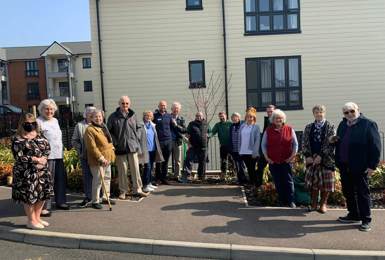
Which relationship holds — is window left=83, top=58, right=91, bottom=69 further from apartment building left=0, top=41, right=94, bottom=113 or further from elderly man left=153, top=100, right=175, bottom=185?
elderly man left=153, top=100, right=175, bottom=185

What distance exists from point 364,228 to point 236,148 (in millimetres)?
4010

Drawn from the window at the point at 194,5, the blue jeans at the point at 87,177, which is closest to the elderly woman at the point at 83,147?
the blue jeans at the point at 87,177

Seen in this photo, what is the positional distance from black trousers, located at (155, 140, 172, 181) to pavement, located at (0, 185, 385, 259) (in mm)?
1930

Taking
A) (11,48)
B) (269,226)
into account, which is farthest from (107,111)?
(11,48)

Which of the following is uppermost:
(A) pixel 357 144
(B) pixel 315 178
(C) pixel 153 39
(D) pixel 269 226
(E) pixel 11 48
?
(E) pixel 11 48

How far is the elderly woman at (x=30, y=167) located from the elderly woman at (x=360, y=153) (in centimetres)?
446

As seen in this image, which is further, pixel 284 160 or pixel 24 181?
pixel 284 160

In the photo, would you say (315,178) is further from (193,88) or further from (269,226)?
(193,88)

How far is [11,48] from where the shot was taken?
7362 centimetres

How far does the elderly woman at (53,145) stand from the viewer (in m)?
7.57

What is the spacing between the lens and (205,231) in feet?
22.2

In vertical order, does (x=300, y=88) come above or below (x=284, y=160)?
above

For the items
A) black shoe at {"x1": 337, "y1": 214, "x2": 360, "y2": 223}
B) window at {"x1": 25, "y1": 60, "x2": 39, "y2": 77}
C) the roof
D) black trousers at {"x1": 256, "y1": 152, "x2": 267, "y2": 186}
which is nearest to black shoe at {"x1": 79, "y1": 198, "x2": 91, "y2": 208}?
black trousers at {"x1": 256, "y1": 152, "x2": 267, "y2": 186}

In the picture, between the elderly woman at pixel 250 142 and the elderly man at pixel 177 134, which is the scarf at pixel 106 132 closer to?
the elderly man at pixel 177 134
